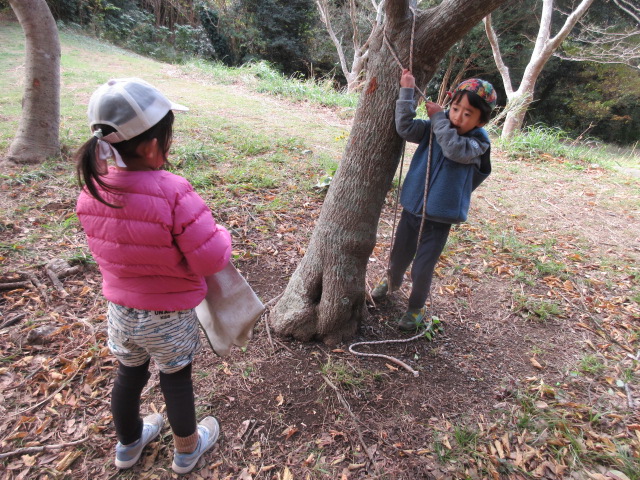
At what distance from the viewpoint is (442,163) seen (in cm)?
202

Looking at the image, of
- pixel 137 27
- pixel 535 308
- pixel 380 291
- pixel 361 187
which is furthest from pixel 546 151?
pixel 137 27

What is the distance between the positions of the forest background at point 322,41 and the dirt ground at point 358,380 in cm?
1280

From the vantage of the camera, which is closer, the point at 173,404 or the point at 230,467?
the point at 173,404

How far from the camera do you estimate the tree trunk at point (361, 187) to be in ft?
5.82

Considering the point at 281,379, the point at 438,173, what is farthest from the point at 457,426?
the point at 438,173

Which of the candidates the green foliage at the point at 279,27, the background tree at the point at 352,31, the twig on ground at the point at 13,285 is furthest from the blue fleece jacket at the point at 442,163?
the green foliage at the point at 279,27

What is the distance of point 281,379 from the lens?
202cm

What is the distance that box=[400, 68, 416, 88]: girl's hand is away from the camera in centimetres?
178

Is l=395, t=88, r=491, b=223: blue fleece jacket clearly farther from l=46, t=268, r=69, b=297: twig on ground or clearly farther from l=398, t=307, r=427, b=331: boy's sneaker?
l=46, t=268, r=69, b=297: twig on ground

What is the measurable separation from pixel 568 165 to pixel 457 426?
6.87m

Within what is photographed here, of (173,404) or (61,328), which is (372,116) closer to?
(173,404)

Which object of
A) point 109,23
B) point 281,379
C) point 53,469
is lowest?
point 53,469

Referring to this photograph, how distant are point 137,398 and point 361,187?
152cm

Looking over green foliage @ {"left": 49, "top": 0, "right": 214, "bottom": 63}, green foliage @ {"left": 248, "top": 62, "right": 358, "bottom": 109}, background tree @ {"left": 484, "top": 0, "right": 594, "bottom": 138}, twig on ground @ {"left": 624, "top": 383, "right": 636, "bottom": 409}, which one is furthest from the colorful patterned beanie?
green foliage @ {"left": 49, "top": 0, "right": 214, "bottom": 63}
